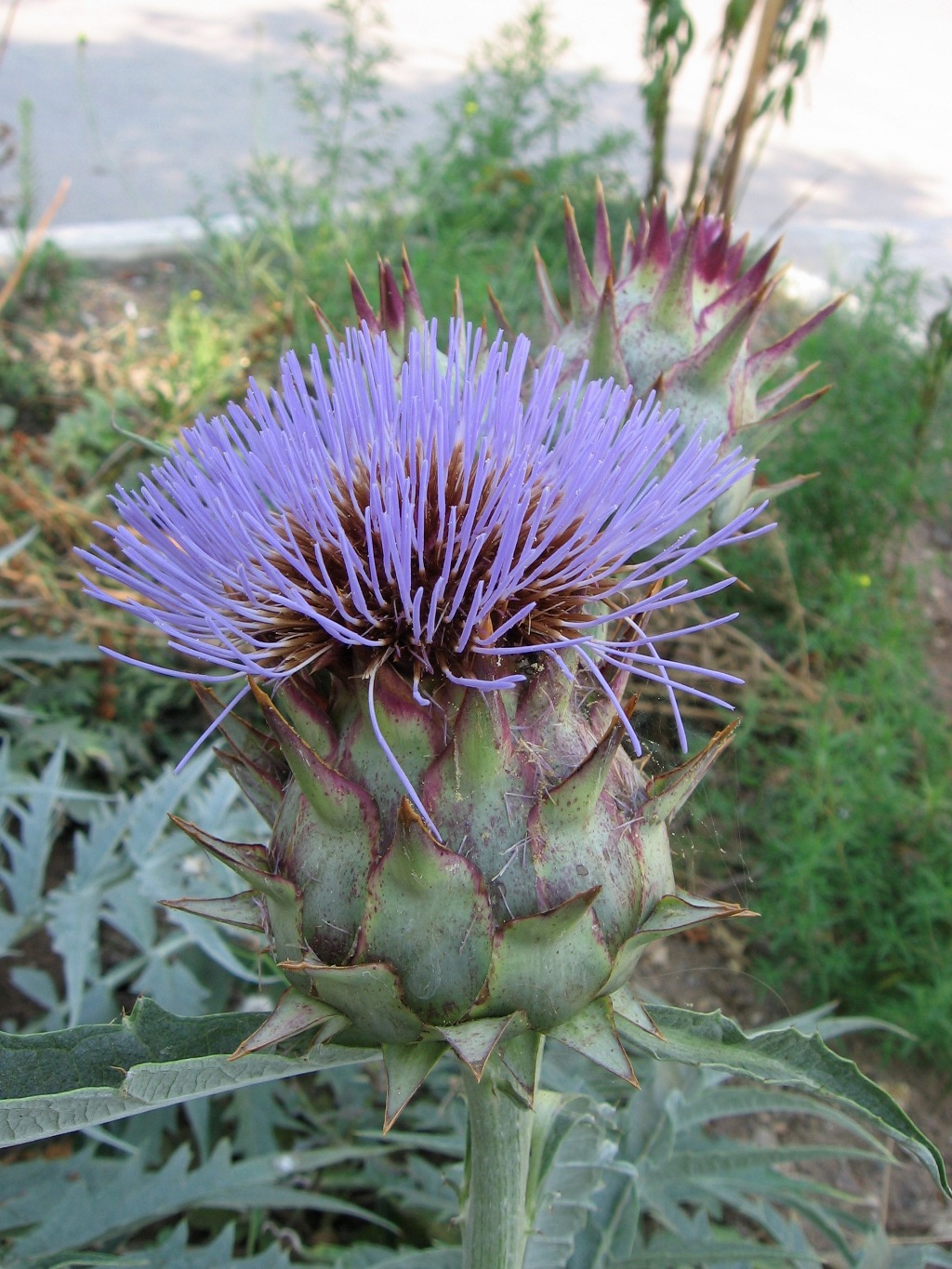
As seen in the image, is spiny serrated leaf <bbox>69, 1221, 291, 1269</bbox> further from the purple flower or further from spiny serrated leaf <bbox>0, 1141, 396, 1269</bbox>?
the purple flower

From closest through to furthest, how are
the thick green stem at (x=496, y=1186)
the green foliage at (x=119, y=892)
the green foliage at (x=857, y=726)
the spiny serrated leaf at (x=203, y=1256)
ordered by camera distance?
the thick green stem at (x=496, y=1186)
the spiny serrated leaf at (x=203, y=1256)
the green foliage at (x=119, y=892)
the green foliage at (x=857, y=726)

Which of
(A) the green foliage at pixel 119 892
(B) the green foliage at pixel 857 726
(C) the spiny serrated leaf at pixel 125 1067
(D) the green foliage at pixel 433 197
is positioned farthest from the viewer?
(D) the green foliage at pixel 433 197

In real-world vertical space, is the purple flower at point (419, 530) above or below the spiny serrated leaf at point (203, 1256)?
above

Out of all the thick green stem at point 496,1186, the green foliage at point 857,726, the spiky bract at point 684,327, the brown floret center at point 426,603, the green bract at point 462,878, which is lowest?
the green foliage at point 857,726

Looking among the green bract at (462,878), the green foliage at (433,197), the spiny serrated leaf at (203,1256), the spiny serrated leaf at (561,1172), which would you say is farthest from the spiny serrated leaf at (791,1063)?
the green foliage at (433,197)

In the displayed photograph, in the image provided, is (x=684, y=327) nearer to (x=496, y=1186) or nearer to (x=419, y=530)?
(x=419, y=530)

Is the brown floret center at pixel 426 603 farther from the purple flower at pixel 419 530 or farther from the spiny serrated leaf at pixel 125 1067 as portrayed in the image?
the spiny serrated leaf at pixel 125 1067
